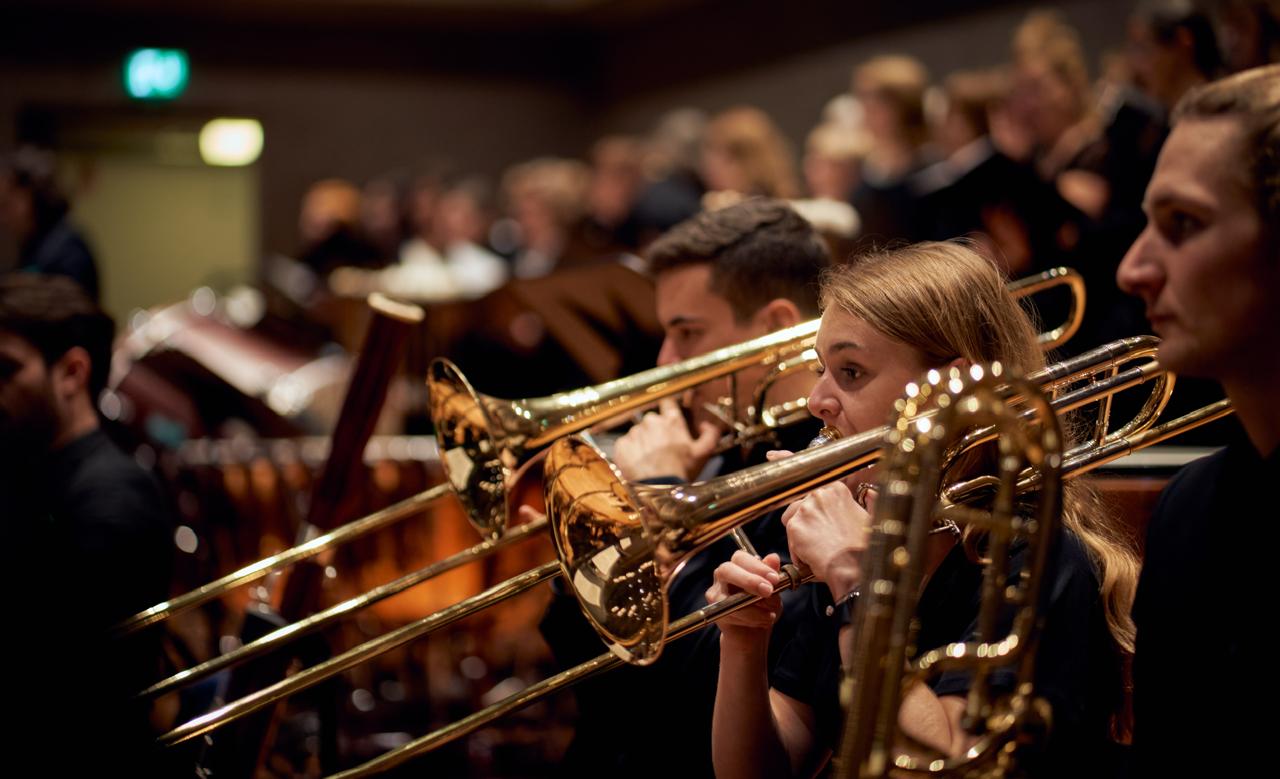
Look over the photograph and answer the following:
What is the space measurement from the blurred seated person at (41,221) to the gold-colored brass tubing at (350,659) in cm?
419

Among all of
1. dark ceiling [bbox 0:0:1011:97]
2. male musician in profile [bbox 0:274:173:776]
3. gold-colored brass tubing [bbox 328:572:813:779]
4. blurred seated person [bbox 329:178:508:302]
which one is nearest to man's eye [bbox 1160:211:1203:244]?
gold-colored brass tubing [bbox 328:572:813:779]

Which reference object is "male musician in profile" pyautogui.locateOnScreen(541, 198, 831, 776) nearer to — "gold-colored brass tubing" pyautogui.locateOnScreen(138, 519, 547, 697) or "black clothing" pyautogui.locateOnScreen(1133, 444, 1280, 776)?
"gold-colored brass tubing" pyautogui.locateOnScreen(138, 519, 547, 697)

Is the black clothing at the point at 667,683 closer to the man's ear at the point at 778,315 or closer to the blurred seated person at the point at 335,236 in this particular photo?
the man's ear at the point at 778,315

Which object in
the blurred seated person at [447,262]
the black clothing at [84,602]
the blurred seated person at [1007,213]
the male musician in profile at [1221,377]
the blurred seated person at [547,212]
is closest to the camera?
the male musician in profile at [1221,377]

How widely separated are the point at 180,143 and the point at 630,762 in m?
11.0

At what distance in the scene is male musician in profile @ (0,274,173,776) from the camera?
1.80 m

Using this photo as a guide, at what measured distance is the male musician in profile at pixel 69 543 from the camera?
1.80m

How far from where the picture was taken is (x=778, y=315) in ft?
8.98

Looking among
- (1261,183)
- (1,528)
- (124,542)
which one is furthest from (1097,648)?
(124,542)

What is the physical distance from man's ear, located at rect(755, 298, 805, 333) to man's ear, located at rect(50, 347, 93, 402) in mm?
1521

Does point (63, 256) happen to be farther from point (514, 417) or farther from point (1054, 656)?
point (1054, 656)

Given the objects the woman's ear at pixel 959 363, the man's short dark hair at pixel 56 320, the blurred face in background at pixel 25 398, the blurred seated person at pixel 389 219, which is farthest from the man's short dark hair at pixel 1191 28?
the blurred seated person at pixel 389 219

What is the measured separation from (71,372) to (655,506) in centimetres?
178

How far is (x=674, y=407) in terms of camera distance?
273cm
